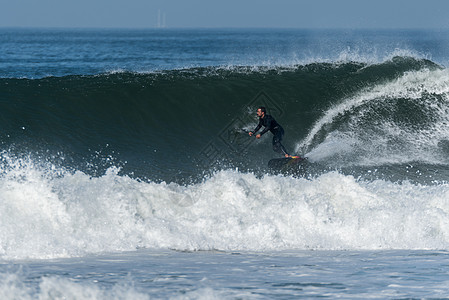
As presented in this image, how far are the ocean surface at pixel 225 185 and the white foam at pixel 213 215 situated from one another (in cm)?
3

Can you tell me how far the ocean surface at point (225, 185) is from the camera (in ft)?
18.9

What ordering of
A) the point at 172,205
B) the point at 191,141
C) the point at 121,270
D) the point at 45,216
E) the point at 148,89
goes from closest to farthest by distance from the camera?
1. the point at 121,270
2. the point at 45,216
3. the point at 172,205
4. the point at 191,141
5. the point at 148,89

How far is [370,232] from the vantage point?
8.02 m

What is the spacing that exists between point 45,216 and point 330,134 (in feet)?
25.9

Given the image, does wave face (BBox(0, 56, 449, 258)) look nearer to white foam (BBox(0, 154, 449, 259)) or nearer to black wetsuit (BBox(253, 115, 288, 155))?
white foam (BBox(0, 154, 449, 259))

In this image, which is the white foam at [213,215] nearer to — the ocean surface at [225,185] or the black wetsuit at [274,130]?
the ocean surface at [225,185]

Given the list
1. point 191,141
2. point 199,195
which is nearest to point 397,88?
point 191,141

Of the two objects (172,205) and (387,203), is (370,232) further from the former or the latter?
(172,205)

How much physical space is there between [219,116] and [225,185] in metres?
6.05

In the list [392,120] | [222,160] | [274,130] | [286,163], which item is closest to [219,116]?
[222,160]

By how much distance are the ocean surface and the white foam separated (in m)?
0.03

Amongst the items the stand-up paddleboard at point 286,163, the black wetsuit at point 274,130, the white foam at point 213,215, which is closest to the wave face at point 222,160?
the white foam at point 213,215

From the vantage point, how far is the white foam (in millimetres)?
7391

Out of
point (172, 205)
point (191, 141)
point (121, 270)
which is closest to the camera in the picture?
point (121, 270)
